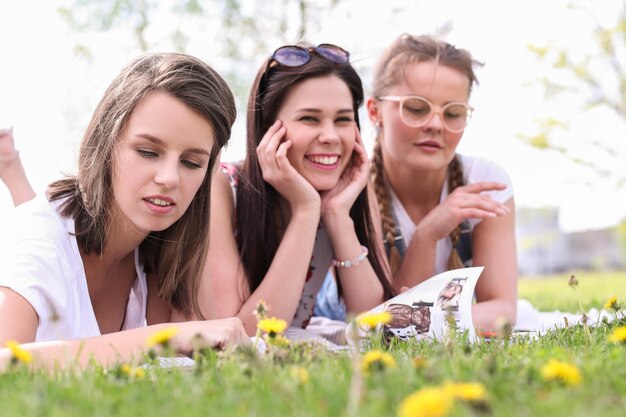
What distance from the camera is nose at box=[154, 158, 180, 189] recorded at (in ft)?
9.08

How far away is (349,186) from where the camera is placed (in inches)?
160

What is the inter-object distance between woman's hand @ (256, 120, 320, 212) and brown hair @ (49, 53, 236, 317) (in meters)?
0.47

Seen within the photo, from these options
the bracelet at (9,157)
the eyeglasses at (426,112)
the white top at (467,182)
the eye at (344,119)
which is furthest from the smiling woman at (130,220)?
the bracelet at (9,157)

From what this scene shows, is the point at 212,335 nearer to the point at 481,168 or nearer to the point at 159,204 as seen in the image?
the point at 159,204

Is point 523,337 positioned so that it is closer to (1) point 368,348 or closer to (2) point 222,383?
(1) point 368,348

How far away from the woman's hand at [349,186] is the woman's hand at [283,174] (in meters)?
0.20

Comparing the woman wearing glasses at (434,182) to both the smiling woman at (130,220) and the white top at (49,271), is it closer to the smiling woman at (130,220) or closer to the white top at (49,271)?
the smiling woman at (130,220)

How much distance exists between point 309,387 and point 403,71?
10.4 feet

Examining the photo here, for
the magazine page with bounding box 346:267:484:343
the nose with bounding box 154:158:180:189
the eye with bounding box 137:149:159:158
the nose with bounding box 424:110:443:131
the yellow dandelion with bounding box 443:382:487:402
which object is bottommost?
the magazine page with bounding box 346:267:484:343

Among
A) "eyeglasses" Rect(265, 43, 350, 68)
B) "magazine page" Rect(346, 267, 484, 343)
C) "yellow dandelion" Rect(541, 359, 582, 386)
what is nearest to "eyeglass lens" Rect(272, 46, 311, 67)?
"eyeglasses" Rect(265, 43, 350, 68)

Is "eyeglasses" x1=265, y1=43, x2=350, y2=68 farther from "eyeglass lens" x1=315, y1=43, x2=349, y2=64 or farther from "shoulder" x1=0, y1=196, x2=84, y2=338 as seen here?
"shoulder" x1=0, y1=196, x2=84, y2=338

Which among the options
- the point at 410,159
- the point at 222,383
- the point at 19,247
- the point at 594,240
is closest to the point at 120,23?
the point at 410,159

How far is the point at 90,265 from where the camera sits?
10.3ft

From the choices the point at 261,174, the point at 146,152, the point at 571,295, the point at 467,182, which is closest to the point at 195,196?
the point at 146,152
